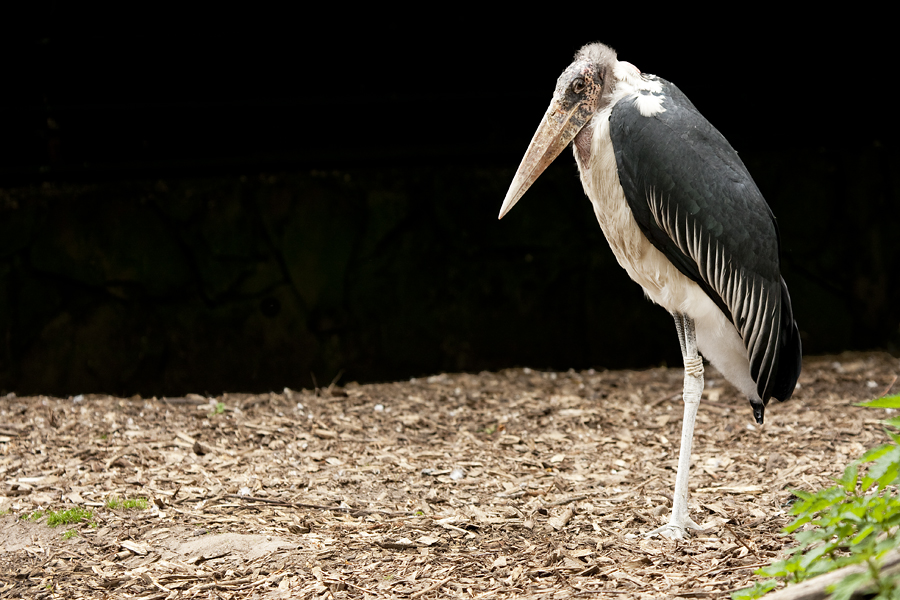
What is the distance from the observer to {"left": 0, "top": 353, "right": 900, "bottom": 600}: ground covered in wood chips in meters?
2.81

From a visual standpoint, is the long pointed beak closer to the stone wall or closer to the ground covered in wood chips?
the ground covered in wood chips

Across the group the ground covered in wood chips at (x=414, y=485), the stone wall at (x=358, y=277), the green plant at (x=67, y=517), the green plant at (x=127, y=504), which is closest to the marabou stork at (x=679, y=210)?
the ground covered in wood chips at (x=414, y=485)

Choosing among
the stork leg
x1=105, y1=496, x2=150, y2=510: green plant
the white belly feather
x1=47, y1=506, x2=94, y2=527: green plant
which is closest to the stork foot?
the stork leg

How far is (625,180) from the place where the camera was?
9.88 ft

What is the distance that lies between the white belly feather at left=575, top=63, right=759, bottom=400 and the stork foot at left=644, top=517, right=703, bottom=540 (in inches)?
28.1

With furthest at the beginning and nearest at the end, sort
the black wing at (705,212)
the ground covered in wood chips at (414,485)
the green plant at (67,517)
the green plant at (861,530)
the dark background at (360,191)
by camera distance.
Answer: the dark background at (360,191)
the green plant at (67,517)
the black wing at (705,212)
the ground covered in wood chips at (414,485)
the green plant at (861,530)

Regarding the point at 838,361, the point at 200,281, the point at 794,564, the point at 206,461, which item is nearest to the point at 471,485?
the point at 206,461

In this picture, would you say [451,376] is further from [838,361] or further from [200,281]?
[838,361]

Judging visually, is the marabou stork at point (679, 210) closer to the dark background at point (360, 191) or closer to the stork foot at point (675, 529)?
the stork foot at point (675, 529)

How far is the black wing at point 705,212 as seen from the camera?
9.76 ft

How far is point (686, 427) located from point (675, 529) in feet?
1.21

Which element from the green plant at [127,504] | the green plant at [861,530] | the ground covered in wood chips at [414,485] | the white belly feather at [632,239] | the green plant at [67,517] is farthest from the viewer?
the green plant at [127,504]

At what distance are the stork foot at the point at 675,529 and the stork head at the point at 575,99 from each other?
1.25m

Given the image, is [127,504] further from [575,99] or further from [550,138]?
[575,99]
